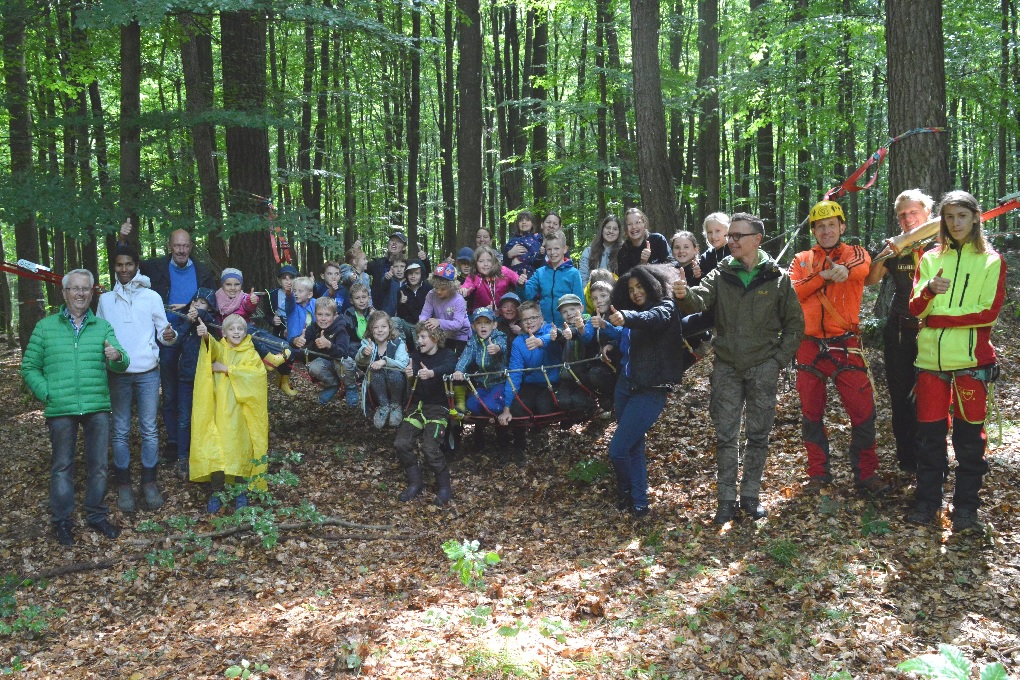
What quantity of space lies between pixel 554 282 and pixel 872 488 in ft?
11.7

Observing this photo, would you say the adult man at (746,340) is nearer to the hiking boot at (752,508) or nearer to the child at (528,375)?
the hiking boot at (752,508)

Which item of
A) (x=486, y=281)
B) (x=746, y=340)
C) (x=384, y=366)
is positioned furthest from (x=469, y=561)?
(x=486, y=281)

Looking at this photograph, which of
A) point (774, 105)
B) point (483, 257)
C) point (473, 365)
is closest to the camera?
point (473, 365)

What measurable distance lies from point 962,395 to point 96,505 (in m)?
6.58

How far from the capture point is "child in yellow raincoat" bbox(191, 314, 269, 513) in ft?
21.4

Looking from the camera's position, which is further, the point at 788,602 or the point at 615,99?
the point at 615,99

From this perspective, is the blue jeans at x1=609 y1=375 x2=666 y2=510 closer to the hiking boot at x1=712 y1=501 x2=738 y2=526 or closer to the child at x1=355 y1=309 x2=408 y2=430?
the hiking boot at x1=712 y1=501 x2=738 y2=526

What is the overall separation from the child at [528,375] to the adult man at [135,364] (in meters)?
3.07

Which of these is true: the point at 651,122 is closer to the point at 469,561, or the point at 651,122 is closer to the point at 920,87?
the point at 920,87

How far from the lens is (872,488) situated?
538 centimetres

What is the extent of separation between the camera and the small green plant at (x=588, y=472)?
675cm

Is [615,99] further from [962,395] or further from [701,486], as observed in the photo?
[962,395]

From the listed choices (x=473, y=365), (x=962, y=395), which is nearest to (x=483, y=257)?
(x=473, y=365)

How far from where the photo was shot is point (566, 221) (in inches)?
580
